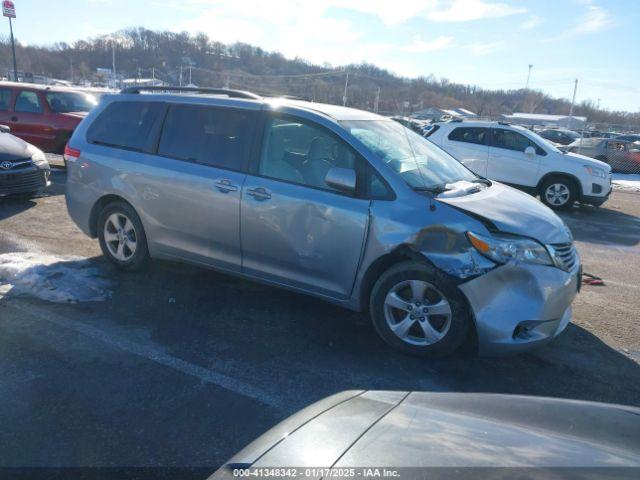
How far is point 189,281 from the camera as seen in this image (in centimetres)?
525

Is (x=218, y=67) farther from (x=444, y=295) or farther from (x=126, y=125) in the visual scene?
(x=444, y=295)

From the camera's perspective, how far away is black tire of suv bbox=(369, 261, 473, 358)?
3643mm

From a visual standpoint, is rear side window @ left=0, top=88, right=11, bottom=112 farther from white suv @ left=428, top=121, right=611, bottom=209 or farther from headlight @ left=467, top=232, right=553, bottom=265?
headlight @ left=467, top=232, right=553, bottom=265

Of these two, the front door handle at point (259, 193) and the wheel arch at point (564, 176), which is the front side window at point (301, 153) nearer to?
the front door handle at point (259, 193)

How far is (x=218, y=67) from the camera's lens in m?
53.1

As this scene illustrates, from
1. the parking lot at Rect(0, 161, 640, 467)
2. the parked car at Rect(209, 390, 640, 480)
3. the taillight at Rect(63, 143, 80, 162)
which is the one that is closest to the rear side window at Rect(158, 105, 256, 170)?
the taillight at Rect(63, 143, 80, 162)

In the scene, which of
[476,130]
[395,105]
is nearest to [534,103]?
[395,105]

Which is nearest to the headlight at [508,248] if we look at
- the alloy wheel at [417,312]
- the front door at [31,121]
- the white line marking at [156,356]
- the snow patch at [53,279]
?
the alloy wheel at [417,312]

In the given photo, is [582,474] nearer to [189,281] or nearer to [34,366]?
[34,366]

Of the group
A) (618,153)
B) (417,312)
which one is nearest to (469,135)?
(417,312)

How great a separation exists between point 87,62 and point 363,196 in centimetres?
7199

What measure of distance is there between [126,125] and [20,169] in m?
3.68

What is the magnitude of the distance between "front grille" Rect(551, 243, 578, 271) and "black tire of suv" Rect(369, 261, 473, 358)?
0.76 meters

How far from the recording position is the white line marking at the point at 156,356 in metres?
3.30
